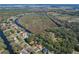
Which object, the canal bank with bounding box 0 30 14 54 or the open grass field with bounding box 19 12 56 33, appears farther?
the open grass field with bounding box 19 12 56 33

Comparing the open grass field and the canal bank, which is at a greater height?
the open grass field

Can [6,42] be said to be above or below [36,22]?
below

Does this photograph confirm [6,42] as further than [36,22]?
No

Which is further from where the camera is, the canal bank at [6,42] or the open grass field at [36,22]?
the open grass field at [36,22]

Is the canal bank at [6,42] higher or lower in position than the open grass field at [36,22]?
lower

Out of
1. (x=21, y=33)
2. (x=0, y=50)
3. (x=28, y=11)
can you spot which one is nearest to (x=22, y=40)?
(x=21, y=33)

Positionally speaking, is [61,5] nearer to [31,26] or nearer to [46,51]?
[31,26]
